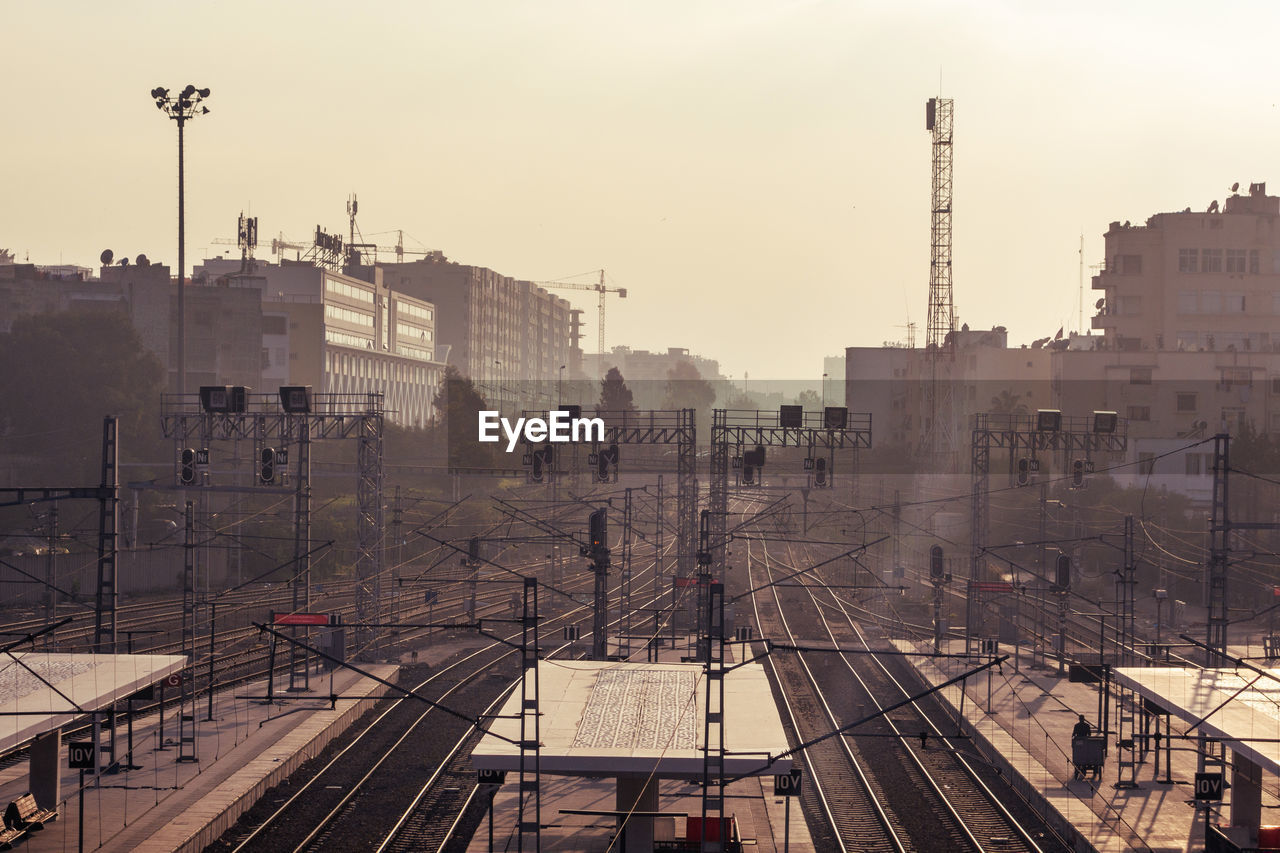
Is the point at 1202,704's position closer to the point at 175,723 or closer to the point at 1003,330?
the point at 175,723

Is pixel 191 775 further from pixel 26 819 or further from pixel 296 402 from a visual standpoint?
pixel 296 402

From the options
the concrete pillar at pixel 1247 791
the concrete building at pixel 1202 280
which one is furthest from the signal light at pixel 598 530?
the concrete building at pixel 1202 280

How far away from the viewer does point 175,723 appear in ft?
93.7

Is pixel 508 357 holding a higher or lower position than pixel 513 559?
higher

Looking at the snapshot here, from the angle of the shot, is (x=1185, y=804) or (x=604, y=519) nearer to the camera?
(x=1185, y=804)

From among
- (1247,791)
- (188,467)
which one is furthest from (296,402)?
(1247,791)

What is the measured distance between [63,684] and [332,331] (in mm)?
66986

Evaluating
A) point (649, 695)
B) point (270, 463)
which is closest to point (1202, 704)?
point (649, 695)

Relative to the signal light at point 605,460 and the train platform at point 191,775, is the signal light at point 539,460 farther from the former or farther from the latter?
the train platform at point 191,775

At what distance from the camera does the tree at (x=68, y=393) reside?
61.5 metres

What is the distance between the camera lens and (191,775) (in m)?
24.0

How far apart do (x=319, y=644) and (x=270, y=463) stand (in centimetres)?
504

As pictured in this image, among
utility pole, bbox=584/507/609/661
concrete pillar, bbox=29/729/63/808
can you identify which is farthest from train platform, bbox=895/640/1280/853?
concrete pillar, bbox=29/729/63/808

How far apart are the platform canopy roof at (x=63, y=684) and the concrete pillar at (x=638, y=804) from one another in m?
8.03
